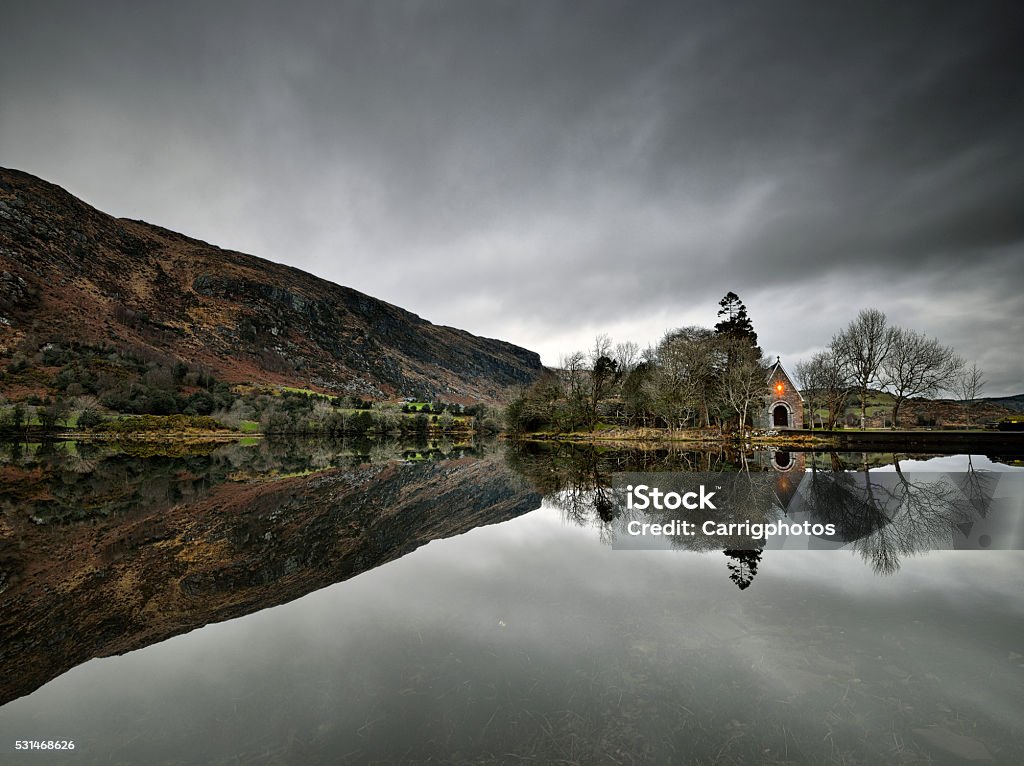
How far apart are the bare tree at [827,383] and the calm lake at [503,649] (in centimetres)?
4781

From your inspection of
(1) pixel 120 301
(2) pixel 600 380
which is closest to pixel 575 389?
(2) pixel 600 380

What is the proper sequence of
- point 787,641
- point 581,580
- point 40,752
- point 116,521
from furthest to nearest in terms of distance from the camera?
point 116,521 → point 581,580 → point 787,641 → point 40,752

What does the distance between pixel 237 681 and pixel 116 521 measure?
1198 centimetres

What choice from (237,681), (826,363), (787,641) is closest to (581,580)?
(787,641)

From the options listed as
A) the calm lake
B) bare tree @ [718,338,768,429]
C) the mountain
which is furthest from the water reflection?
the mountain

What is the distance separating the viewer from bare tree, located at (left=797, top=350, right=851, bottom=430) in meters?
52.5

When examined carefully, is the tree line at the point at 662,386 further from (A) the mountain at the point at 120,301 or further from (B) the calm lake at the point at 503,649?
(B) the calm lake at the point at 503,649

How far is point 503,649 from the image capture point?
5.76m

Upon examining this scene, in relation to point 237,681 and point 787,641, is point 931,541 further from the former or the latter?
Result: point 237,681

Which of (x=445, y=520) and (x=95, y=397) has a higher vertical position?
(x=95, y=397)

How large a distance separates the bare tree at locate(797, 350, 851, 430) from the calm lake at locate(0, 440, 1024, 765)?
47.8 meters

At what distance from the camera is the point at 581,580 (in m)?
8.38

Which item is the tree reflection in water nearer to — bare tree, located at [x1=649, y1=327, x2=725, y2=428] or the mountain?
bare tree, located at [x1=649, y1=327, x2=725, y2=428]

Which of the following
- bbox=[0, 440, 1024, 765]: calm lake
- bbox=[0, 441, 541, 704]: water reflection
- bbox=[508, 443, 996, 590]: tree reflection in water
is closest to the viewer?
bbox=[0, 440, 1024, 765]: calm lake
